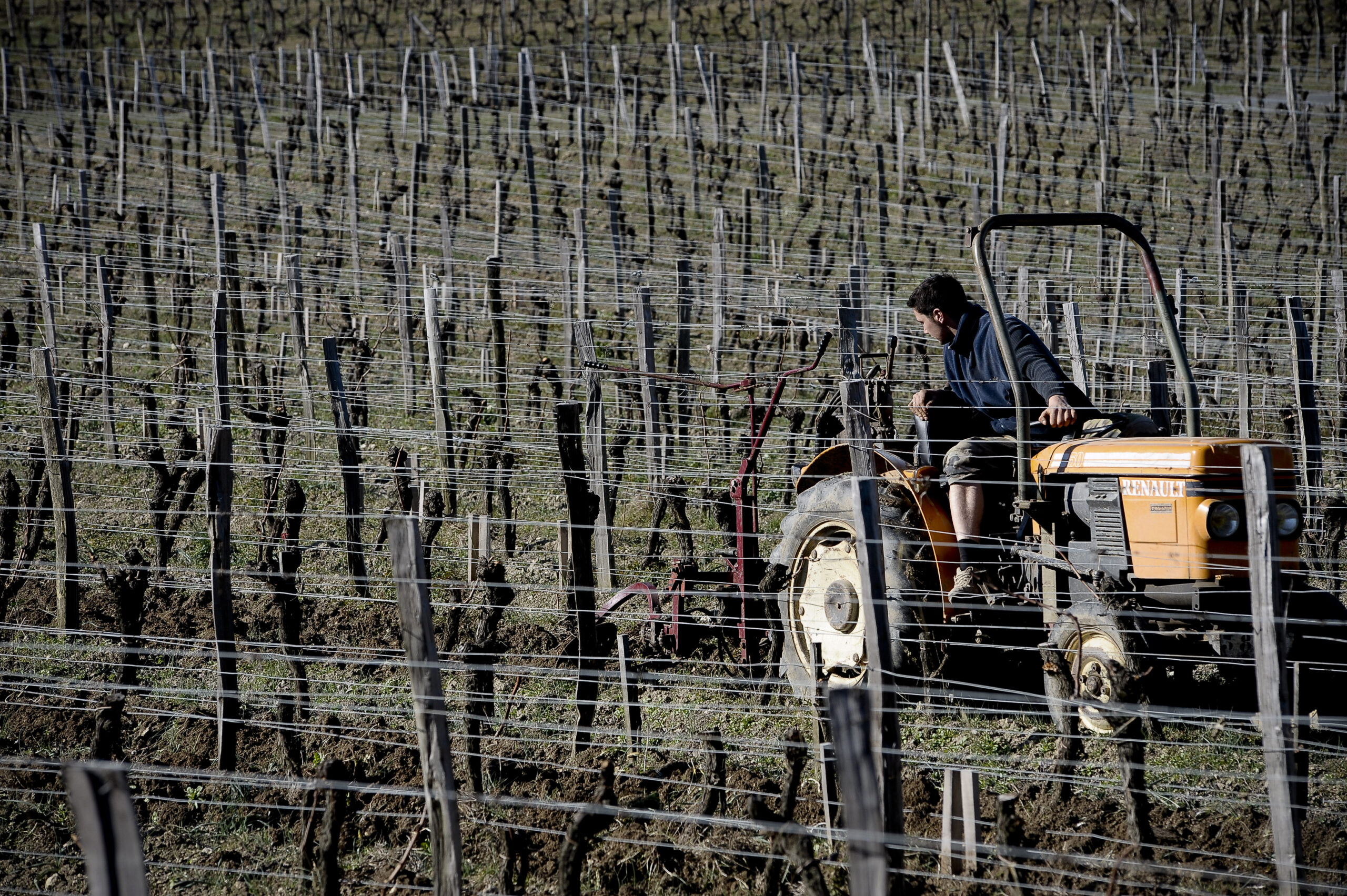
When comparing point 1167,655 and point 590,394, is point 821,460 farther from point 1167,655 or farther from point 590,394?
point 1167,655

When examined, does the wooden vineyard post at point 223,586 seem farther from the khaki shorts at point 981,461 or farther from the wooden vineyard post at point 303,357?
the khaki shorts at point 981,461

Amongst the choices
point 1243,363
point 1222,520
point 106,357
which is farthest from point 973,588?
point 106,357

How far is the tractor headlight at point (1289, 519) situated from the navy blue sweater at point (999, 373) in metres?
0.84

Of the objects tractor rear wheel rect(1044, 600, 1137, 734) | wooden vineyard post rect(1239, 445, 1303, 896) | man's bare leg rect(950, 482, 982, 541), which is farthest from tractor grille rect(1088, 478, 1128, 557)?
wooden vineyard post rect(1239, 445, 1303, 896)

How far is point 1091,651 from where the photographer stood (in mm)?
4762

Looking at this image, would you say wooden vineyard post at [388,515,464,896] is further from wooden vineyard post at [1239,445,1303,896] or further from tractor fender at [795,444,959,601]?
tractor fender at [795,444,959,601]

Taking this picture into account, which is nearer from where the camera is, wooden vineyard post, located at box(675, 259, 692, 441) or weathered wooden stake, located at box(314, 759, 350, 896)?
weathered wooden stake, located at box(314, 759, 350, 896)

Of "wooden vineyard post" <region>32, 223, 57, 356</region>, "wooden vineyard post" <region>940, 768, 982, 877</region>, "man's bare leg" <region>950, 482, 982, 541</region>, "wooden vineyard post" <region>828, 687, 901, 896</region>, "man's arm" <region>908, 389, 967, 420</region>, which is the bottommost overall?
"wooden vineyard post" <region>940, 768, 982, 877</region>

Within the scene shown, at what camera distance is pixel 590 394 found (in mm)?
6457

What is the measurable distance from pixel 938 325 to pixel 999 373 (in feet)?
1.26

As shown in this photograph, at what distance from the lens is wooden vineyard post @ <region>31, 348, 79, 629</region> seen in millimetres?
6312

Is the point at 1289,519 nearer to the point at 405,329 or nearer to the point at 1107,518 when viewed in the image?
the point at 1107,518

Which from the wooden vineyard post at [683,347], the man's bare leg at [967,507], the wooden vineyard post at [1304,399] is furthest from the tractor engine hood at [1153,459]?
the wooden vineyard post at [683,347]

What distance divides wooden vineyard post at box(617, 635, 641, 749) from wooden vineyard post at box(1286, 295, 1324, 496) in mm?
4325
